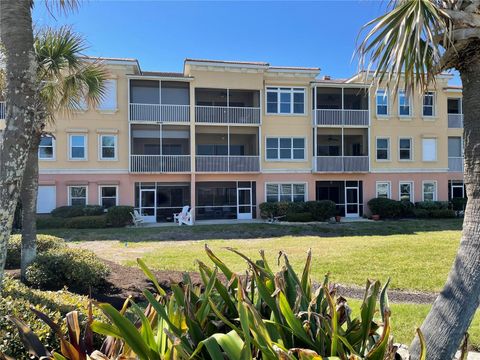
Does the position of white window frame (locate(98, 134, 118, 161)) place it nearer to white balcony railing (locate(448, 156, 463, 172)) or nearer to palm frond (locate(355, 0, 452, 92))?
palm frond (locate(355, 0, 452, 92))

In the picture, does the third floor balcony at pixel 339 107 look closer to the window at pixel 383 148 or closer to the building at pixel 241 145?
the building at pixel 241 145

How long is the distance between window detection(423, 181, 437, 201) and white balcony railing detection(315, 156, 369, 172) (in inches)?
220

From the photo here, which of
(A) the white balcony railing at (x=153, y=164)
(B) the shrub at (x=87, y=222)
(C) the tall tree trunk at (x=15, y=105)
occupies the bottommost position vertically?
(B) the shrub at (x=87, y=222)

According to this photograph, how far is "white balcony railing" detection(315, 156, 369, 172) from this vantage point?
1102 inches

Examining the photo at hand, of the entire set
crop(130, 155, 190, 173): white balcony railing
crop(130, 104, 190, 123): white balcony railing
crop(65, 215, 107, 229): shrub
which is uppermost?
crop(130, 104, 190, 123): white balcony railing

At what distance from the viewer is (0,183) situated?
3.40m

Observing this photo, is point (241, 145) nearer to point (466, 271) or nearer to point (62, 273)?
point (62, 273)

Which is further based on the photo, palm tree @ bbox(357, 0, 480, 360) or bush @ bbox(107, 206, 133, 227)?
bush @ bbox(107, 206, 133, 227)

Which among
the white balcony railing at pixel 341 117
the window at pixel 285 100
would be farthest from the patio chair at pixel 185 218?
the white balcony railing at pixel 341 117

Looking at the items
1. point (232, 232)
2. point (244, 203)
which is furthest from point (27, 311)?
point (244, 203)

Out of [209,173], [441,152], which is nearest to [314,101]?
[209,173]

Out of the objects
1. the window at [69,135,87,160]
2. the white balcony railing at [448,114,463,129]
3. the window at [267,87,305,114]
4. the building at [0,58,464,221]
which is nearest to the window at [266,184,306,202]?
the building at [0,58,464,221]

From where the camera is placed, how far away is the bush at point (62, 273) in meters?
7.17

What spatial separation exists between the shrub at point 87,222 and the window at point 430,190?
953 inches
